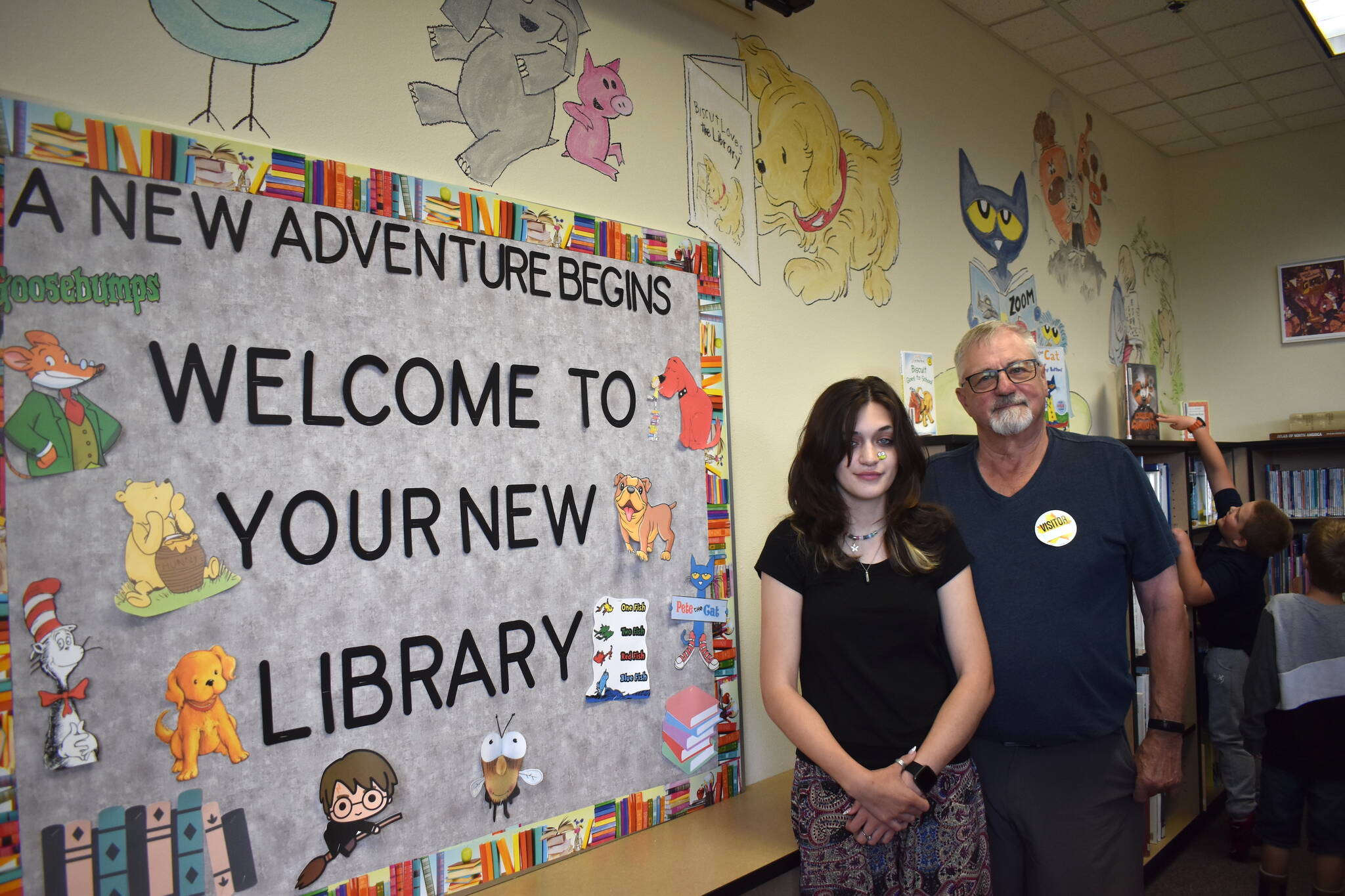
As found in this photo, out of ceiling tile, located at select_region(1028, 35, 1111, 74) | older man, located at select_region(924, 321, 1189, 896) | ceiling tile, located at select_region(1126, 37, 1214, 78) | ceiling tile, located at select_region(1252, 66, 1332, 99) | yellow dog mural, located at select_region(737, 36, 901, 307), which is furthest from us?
ceiling tile, located at select_region(1252, 66, 1332, 99)

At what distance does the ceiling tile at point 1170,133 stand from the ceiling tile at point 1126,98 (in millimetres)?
441

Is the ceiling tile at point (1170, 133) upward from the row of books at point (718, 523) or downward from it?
upward

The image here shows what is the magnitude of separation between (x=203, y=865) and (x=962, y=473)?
1733 mm

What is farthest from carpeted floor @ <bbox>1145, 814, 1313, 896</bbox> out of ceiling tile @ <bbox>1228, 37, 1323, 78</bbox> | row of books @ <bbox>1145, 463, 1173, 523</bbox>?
ceiling tile @ <bbox>1228, 37, 1323, 78</bbox>

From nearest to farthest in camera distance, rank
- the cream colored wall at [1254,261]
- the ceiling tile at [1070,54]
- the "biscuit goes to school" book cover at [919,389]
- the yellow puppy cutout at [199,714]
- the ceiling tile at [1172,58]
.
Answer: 1. the yellow puppy cutout at [199,714]
2. the "biscuit goes to school" book cover at [919,389]
3. the ceiling tile at [1070,54]
4. the ceiling tile at [1172,58]
5. the cream colored wall at [1254,261]

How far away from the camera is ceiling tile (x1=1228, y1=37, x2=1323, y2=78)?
12.8ft

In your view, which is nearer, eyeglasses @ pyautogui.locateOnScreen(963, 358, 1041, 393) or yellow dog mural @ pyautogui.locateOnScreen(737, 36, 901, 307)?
eyeglasses @ pyautogui.locateOnScreen(963, 358, 1041, 393)

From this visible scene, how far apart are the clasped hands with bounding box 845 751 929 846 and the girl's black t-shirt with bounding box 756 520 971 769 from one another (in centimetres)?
5

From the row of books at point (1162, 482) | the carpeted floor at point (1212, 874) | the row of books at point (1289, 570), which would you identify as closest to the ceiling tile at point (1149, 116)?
the row of books at point (1162, 482)

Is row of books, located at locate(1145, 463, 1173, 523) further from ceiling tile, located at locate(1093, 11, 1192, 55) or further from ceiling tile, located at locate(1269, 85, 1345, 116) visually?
ceiling tile, located at locate(1269, 85, 1345, 116)

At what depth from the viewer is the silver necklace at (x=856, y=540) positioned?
1.70 m

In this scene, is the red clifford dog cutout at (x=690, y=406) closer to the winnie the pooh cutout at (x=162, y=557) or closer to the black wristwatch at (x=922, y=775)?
the black wristwatch at (x=922, y=775)

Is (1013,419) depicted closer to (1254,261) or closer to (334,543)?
A: (334,543)

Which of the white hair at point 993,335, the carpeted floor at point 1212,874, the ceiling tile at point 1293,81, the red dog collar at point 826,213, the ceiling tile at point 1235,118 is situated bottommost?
the carpeted floor at point 1212,874
